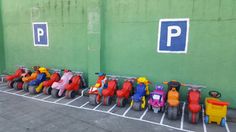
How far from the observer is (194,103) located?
19.6ft

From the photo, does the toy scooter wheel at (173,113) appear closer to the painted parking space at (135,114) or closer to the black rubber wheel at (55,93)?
the painted parking space at (135,114)

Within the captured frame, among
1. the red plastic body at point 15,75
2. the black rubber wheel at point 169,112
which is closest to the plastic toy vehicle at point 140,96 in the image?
the black rubber wheel at point 169,112

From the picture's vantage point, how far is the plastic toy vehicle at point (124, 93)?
693cm

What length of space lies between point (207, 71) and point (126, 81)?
9.68 feet

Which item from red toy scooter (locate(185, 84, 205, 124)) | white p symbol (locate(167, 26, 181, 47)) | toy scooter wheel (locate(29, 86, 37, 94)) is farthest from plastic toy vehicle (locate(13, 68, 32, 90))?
red toy scooter (locate(185, 84, 205, 124))

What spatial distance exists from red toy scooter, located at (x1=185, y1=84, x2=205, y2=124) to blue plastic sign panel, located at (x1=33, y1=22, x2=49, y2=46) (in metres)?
7.31

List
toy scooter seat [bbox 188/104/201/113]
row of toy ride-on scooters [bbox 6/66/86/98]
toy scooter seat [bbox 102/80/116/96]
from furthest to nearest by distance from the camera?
row of toy ride-on scooters [bbox 6/66/86/98]
toy scooter seat [bbox 102/80/116/96]
toy scooter seat [bbox 188/104/201/113]

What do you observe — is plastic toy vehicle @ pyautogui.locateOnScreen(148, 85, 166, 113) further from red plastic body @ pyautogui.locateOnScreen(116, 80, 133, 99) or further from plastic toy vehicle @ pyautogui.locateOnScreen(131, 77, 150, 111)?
red plastic body @ pyautogui.locateOnScreen(116, 80, 133, 99)

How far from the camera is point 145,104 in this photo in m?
6.98

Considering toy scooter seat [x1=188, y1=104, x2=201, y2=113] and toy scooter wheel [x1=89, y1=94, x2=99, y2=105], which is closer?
toy scooter seat [x1=188, y1=104, x2=201, y2=113]

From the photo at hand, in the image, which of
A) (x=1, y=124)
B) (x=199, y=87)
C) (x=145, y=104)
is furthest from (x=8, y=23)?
(x=199, y=87)

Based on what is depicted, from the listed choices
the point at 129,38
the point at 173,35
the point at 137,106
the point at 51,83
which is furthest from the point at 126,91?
the point at 51,83

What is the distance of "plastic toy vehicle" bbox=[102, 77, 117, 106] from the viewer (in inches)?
279

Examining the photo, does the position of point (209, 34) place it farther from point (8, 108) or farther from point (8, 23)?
point (8, 23)
